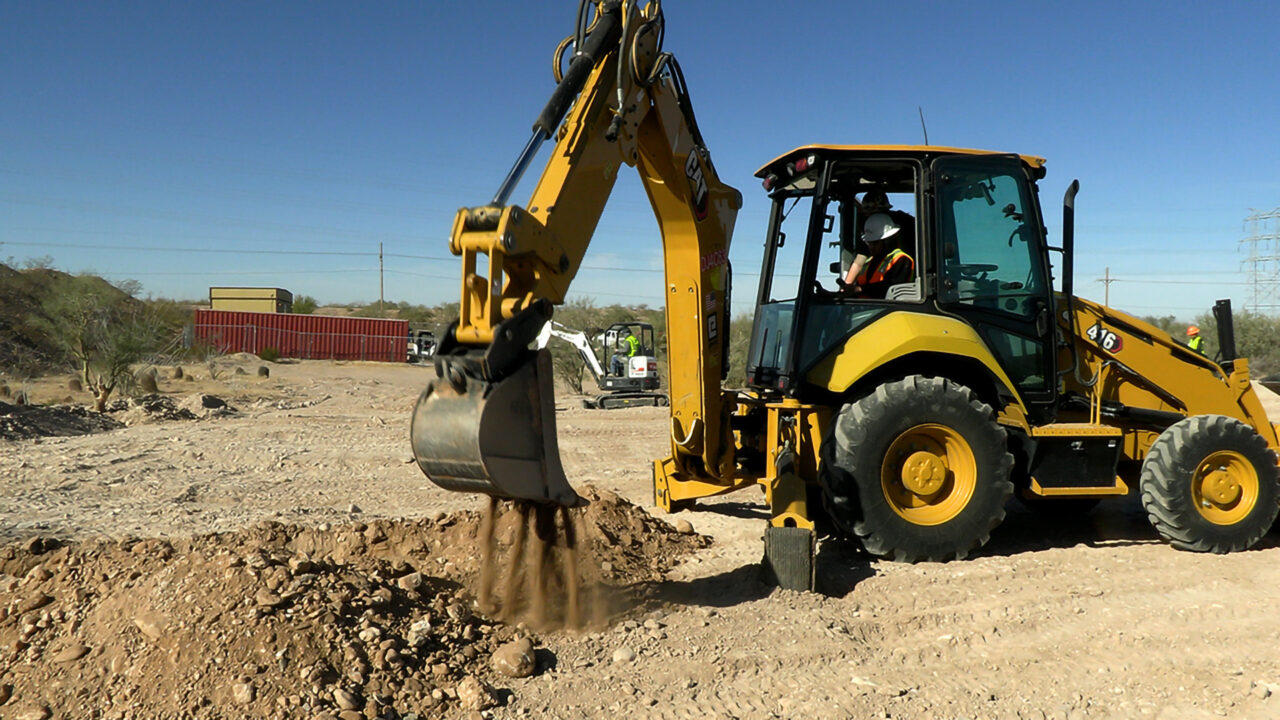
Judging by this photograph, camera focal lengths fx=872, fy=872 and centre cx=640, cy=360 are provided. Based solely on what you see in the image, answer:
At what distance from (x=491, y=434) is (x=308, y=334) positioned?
3963 centimetres

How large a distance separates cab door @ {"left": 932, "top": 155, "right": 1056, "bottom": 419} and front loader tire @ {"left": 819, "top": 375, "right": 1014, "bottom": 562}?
0.62 meters

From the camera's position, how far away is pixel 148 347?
60.2 ft

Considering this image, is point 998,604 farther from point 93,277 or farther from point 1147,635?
point 93,277

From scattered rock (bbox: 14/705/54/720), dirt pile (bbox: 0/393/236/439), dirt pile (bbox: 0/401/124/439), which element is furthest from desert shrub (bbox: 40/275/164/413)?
scattered rock (bbox: 14/705/54/720)

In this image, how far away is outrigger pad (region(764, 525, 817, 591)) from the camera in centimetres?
479

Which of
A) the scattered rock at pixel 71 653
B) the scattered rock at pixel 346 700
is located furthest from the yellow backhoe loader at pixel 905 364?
the scattered rock at pixel 71 653

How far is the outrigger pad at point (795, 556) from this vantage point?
15.7ft

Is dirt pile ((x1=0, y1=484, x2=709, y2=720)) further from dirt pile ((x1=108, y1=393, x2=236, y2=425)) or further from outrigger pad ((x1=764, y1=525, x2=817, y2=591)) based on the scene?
dirt pile ((x1=108, y1=393, x2=236, y2=425))

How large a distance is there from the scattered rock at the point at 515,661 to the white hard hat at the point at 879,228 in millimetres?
3551

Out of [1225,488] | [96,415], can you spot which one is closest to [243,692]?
[1225,488]

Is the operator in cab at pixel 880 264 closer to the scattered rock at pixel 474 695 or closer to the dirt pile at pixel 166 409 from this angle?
the scattered rock at pixel 474 695

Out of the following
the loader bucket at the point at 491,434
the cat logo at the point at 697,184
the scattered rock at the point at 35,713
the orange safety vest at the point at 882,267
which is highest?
the cat logo at the point at 697,184

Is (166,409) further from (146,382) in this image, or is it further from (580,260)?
(580,260)

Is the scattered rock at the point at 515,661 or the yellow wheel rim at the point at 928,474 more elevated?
the yellow wheel rim at the point at 928,474
